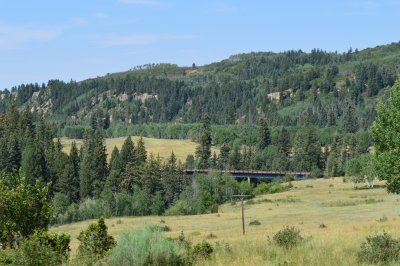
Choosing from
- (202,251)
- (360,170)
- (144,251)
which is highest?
(144,251)

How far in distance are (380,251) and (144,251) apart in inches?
268

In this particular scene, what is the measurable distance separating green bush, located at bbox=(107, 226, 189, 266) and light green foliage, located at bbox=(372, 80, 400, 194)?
19.3 metres

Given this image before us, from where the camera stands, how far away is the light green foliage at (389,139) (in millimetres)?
32312

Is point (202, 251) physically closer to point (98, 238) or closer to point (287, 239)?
point (287, 239)

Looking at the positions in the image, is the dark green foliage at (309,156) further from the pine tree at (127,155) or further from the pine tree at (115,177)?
the pine tree at (115,177)

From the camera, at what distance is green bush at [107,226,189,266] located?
53.1 feet

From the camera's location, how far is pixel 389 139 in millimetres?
32750

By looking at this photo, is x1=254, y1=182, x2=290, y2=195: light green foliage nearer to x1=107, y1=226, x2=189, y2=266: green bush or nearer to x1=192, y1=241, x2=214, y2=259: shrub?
x1=192, y1=241, x2=214, y2=259: shrub

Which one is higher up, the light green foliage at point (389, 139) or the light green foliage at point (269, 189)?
the light green foliage at point (389, 139)

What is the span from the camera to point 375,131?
33969 millimetres

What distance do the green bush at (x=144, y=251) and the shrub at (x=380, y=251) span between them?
17.7ft

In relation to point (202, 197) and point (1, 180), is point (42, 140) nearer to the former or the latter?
point (202, 197)

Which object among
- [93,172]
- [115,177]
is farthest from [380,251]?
[93,172]

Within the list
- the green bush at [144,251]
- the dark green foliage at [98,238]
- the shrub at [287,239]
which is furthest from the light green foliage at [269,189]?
the green bush at [144,251]
